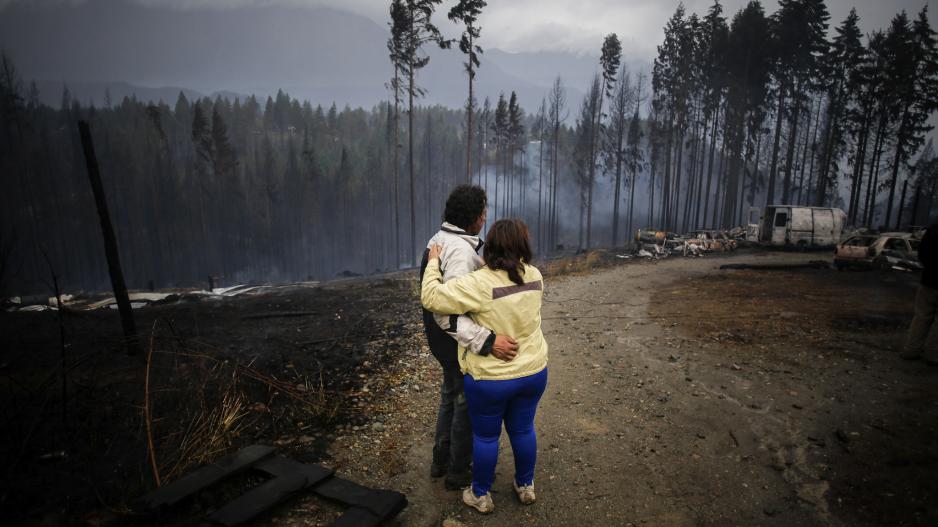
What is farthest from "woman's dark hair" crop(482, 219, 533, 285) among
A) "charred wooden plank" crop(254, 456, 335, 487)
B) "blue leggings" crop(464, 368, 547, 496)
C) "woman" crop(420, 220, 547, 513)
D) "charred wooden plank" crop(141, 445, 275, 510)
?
"charred wooden plank" crop(141, 445, 275, 510)

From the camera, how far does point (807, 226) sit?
21.0m

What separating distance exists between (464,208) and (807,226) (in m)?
25.4

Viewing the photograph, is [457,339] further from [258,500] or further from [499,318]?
[258,500]

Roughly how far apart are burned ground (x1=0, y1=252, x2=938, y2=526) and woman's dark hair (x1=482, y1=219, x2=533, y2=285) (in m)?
1.81

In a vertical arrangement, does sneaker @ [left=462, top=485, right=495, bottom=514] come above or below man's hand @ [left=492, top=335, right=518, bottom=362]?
below

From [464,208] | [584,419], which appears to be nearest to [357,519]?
[464,208]

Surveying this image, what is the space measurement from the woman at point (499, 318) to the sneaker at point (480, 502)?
36 cm

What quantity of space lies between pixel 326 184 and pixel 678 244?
160 ft

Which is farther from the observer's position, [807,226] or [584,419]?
[807,226]

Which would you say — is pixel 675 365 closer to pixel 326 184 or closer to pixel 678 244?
pixel 678 244

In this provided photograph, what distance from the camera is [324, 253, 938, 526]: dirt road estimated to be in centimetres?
297

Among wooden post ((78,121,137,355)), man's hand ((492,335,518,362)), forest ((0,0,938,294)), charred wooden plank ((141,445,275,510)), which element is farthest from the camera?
forest ((0,0,938,294))

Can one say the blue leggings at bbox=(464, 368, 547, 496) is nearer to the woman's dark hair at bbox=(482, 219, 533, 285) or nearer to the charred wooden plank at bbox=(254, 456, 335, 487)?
the woman's dark hair at bbox=(482, 219, 533, 285)

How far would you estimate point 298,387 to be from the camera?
4773mm
